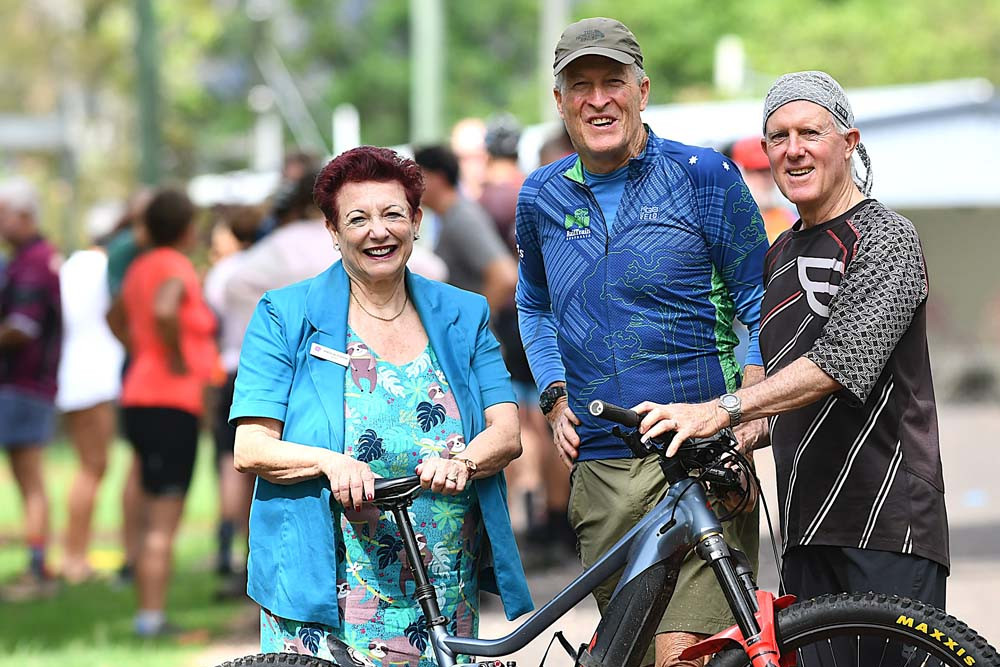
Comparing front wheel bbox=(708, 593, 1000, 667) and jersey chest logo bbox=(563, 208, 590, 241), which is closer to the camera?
front wheel bbox=(708, 593, 1000, 667)

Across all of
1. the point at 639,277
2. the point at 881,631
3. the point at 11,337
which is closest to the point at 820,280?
the point at 639,277

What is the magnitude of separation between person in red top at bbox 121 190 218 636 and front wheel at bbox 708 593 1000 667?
5042 mm

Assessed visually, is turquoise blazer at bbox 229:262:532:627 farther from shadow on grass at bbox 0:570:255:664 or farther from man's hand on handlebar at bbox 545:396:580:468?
shadow on grass at bbox 0:570:255:664

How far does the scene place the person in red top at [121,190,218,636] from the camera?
8.23 metres

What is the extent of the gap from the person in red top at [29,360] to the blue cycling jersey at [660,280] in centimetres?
595

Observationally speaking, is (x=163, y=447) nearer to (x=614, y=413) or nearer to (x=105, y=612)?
(x=105, y=612)

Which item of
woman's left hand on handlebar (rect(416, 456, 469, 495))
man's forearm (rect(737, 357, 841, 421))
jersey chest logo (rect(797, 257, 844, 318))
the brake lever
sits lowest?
woman's left hand on handlebar (rect(416, 456, 469, 495))

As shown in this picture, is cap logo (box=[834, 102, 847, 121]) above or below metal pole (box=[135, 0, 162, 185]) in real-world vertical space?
below

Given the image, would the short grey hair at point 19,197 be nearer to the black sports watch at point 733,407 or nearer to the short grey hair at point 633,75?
the short grey hair at point 633,75

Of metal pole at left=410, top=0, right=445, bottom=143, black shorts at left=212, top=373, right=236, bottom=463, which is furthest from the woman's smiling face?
metal pole at left=410, top=0, right=445, bottom=143

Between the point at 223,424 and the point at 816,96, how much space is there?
563 cm

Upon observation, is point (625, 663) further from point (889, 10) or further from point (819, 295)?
point (889, 10)

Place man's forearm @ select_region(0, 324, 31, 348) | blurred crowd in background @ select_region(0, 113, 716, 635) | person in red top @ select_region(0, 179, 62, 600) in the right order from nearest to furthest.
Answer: blurred crowd in background @ select_region(0, 113, 716, 635) < man's forearm @ select_region(0, 324, 31, 348) < person in red top @ select_region(0, 179, 62, 600)

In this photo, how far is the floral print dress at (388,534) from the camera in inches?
167
